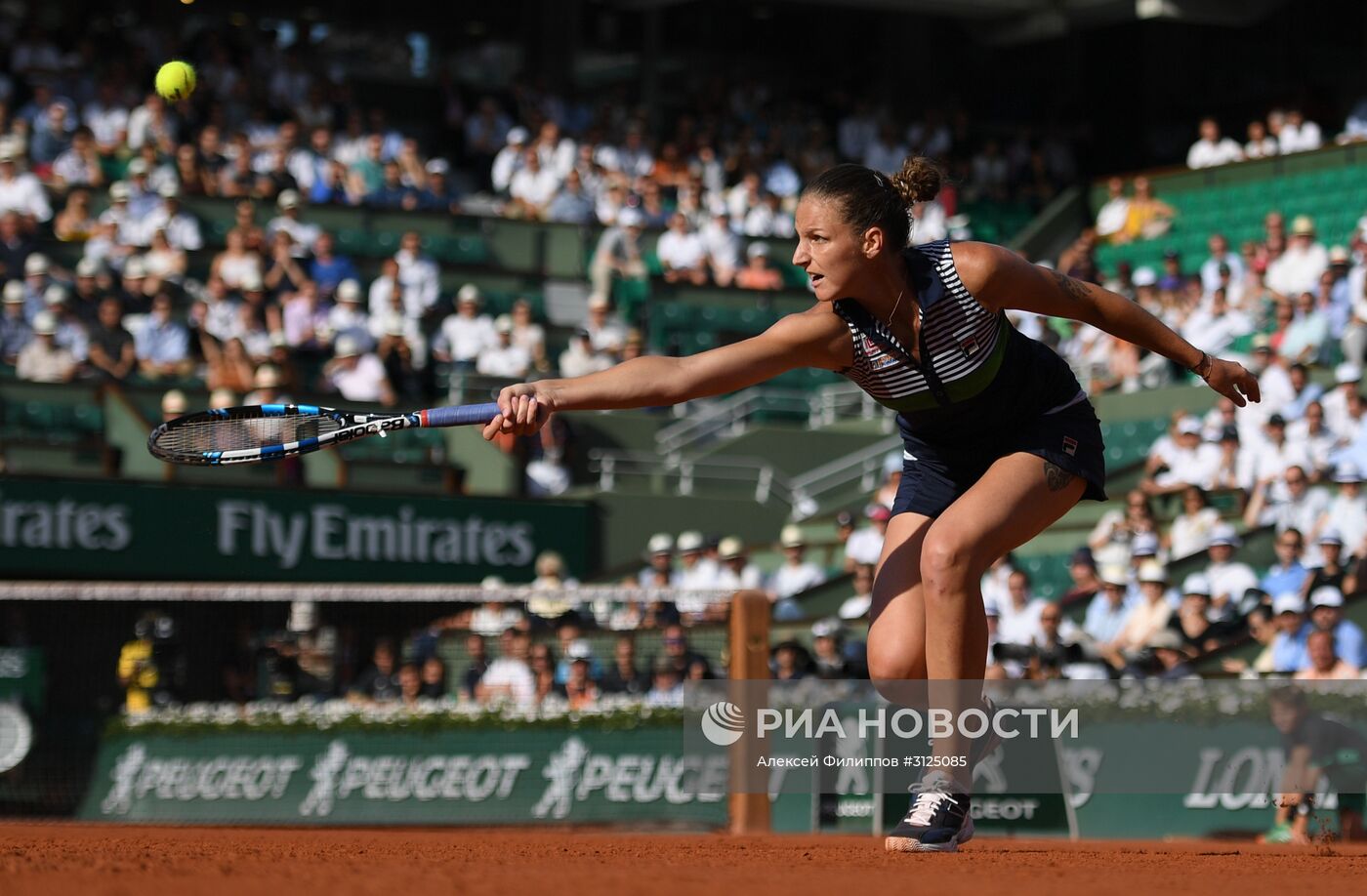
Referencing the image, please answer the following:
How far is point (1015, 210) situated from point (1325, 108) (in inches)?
169

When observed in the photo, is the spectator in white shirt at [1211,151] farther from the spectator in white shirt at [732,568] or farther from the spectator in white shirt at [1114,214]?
the spectator in white shirt at [732,568]

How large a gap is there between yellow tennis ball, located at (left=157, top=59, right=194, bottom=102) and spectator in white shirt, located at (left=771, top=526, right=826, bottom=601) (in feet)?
20.5

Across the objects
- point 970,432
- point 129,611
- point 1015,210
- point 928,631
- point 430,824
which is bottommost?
point 430,824

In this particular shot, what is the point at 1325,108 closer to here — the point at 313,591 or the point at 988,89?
the point at 988,89

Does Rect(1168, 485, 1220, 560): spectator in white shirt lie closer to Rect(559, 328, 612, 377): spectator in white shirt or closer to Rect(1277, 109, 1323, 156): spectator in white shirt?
Rect(559, 328, 612, 377): spectator in white shirt

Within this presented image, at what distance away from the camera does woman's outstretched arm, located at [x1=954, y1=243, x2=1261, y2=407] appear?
6395mm

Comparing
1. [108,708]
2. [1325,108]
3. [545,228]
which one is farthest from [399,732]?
[1325,108]

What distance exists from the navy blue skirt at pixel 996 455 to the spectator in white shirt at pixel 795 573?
9.43 meters

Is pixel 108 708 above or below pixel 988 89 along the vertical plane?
below

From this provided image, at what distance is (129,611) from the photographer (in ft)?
49.1

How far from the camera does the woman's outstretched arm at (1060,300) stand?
6395 mm

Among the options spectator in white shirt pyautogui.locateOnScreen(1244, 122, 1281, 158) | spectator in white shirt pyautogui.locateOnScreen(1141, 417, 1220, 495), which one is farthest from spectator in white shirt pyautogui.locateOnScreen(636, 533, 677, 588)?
spectator in white shirt pyautogui.locateOnScreen(1244, 122, 1281, 158)

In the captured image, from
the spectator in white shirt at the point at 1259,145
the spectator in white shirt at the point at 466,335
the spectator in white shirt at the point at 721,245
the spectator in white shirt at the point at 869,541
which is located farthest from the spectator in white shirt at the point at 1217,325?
the spectator in white shirt at the point at 466,335

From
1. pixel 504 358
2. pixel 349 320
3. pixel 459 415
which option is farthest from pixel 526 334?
pixel 459 415
